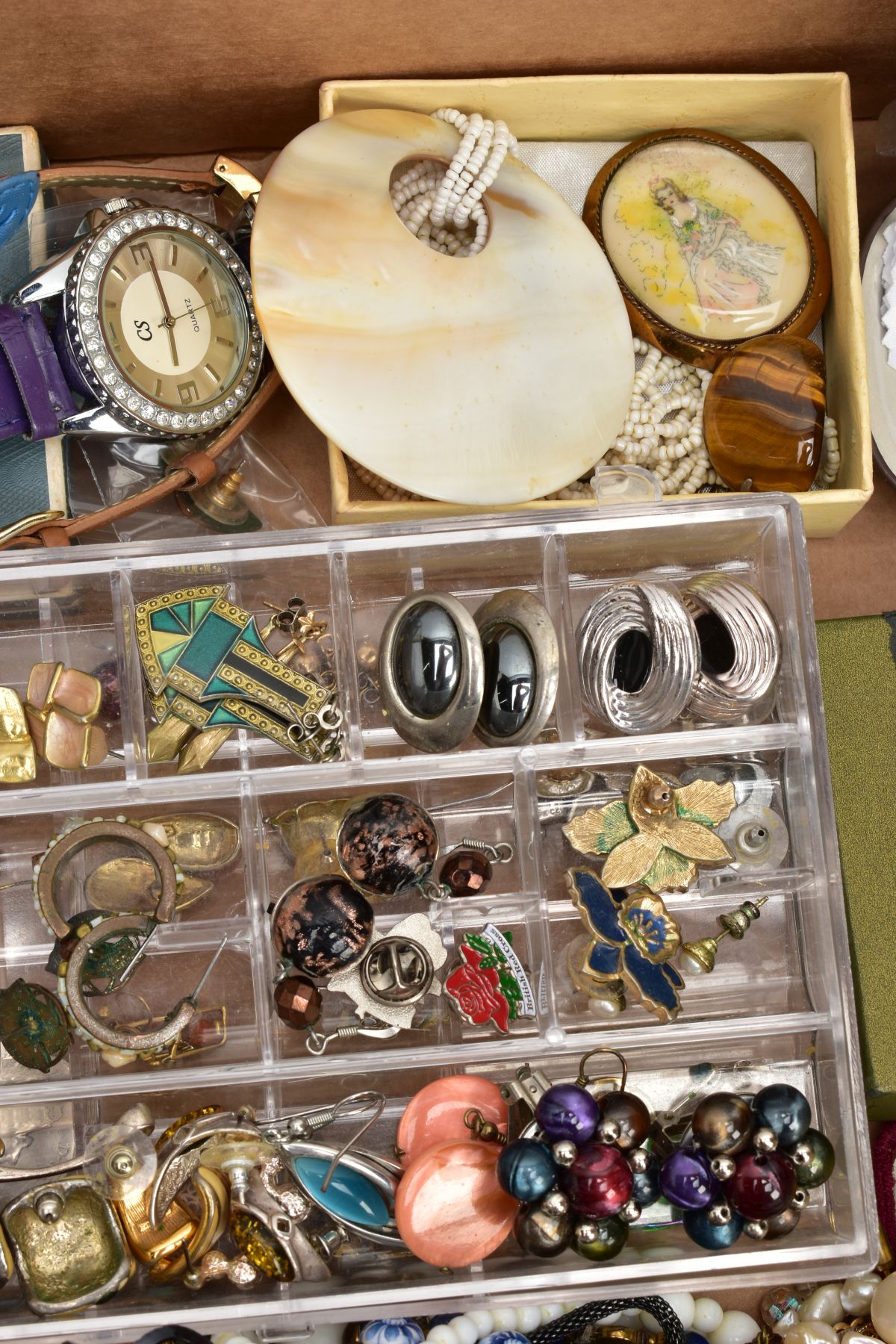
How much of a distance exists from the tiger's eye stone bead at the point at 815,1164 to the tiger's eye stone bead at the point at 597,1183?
0.59 ft

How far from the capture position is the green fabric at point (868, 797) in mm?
1500

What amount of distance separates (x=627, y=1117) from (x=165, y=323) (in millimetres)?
1063

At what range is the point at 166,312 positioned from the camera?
147 cm

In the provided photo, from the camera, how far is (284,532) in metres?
1.36

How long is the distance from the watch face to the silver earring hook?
2.68 ft

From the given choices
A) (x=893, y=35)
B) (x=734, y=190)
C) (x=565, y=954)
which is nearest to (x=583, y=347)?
(x=734, y=190)

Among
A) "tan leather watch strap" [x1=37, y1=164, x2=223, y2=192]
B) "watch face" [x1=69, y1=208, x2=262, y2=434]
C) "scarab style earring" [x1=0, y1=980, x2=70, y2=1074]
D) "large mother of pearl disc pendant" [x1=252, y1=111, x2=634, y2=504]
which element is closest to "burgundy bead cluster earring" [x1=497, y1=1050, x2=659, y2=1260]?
"scarab style earring" [x1=0, y1=980, x2=70, y2=1074]

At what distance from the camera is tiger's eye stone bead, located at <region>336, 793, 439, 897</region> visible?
1.26 metres

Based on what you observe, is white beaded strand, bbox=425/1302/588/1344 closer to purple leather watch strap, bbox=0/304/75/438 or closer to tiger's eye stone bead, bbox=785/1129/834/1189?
tiger's eye stone bead, bbox=785/1129/834/1189

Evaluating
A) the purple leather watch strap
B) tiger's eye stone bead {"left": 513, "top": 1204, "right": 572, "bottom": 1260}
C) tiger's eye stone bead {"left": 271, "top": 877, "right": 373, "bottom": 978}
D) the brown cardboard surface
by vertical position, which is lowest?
tiger's eye stone bead {"left": 513, "top": 1204, "right": 572, "bottom": 1260}

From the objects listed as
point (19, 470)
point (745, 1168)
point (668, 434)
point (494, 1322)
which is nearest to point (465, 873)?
point (745, 1168)

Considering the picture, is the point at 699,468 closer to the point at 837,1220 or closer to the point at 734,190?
the point at 734,190

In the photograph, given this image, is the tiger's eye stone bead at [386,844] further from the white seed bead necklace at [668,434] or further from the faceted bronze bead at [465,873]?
the white seed bead necklace at [668,434]

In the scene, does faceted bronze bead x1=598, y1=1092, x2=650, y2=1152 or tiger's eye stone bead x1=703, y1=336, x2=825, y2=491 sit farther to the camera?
tiger's eye stone bead x1=703, y1=336, x2=825, y2=491
